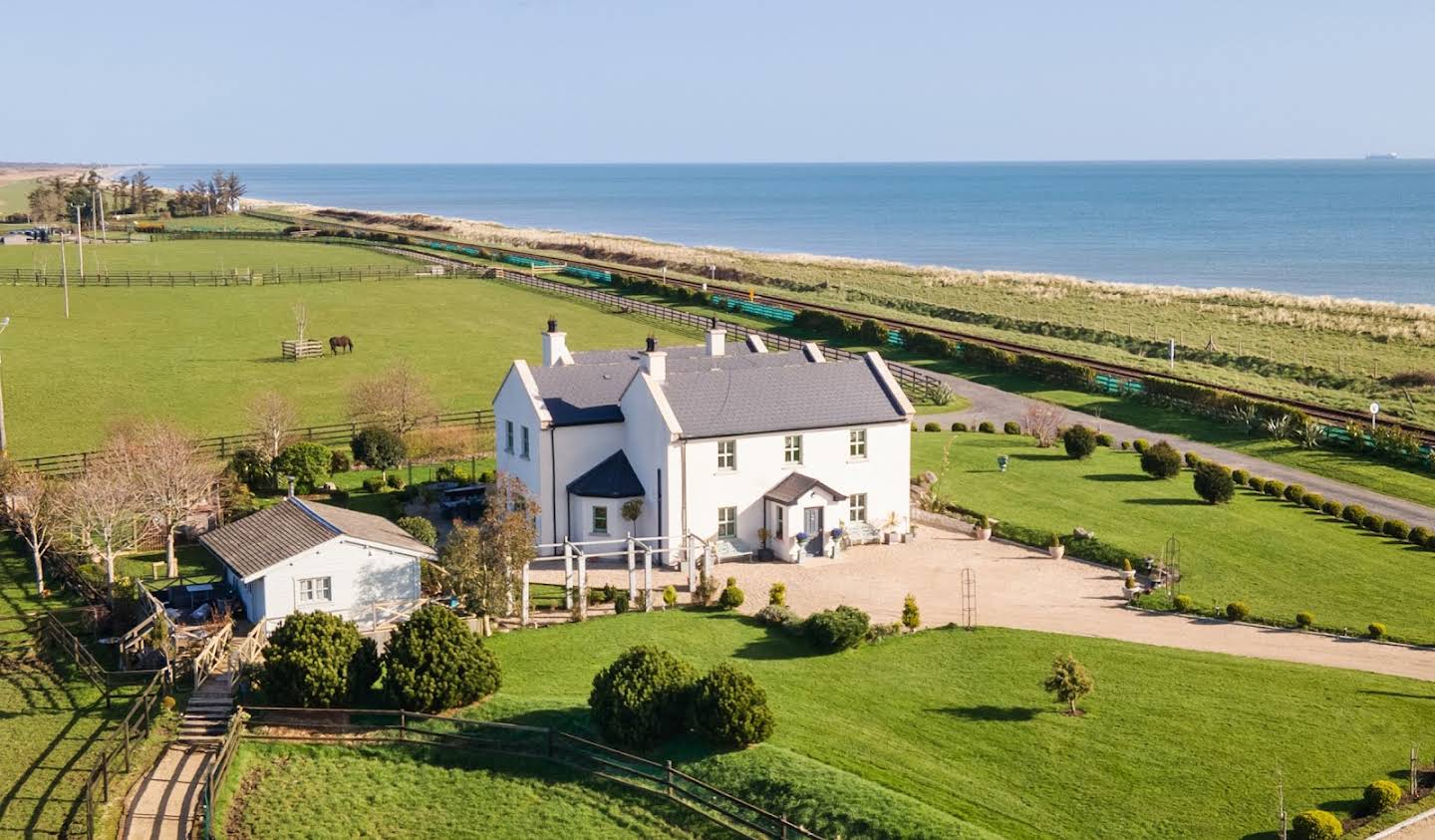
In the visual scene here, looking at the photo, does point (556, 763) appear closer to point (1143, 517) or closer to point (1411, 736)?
point (1411, 736)

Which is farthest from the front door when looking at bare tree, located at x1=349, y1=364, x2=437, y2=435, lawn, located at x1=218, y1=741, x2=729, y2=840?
bare tree, located at x1=349, y1=364, x2=437, y2=435

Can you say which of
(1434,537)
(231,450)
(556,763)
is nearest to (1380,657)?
(1434,537)

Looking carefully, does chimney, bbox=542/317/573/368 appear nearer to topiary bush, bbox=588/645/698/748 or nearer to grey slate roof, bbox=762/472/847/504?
grey slate roof, bbox=762/472/847/504

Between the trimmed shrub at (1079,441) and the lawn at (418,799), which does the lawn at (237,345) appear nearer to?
the trimmed shrub at (1079,441)

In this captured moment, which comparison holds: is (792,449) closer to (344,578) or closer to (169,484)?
(344,578)

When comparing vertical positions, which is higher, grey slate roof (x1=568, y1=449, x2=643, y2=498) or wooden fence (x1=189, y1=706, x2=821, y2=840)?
grey slate roof (x1=568, y1=449, x2=643, y2=498)

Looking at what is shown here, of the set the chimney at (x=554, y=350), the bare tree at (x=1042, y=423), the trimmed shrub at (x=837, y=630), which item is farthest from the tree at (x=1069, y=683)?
the bare tree at (x=1042, y=423)

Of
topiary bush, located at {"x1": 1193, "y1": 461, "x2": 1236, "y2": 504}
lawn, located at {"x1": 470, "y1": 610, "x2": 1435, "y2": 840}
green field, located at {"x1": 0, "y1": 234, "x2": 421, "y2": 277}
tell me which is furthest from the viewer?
green field, located at {"x1": 0, "y1": 234, "x2": 421, "y2": 277}
